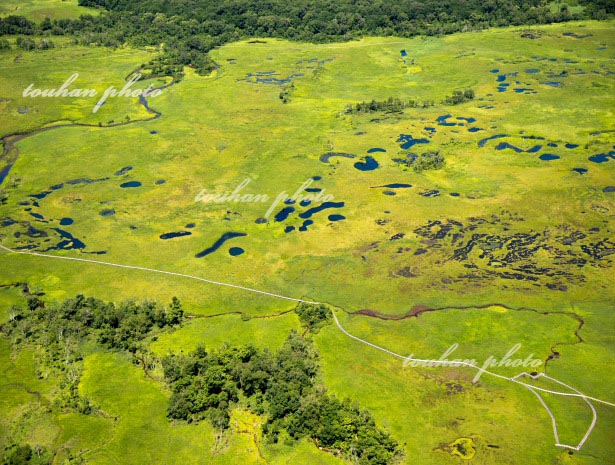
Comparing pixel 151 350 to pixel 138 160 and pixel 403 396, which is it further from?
pixel 138 160

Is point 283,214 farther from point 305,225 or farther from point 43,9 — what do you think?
point 43,9

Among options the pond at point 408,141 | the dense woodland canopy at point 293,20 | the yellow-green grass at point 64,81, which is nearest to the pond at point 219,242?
the pond at point 408,141

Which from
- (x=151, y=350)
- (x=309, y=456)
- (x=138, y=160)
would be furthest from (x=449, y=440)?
(x=138, y=160)

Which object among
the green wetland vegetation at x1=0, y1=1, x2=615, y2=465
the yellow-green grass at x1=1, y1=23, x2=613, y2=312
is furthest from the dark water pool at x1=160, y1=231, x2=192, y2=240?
the yellow-green grass at x1=1, y1=23, x2=613, y2=312

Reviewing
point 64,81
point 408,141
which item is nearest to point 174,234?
point 408,141

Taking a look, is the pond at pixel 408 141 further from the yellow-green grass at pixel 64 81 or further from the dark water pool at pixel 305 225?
the yellow-green grass at pixel 64 81
